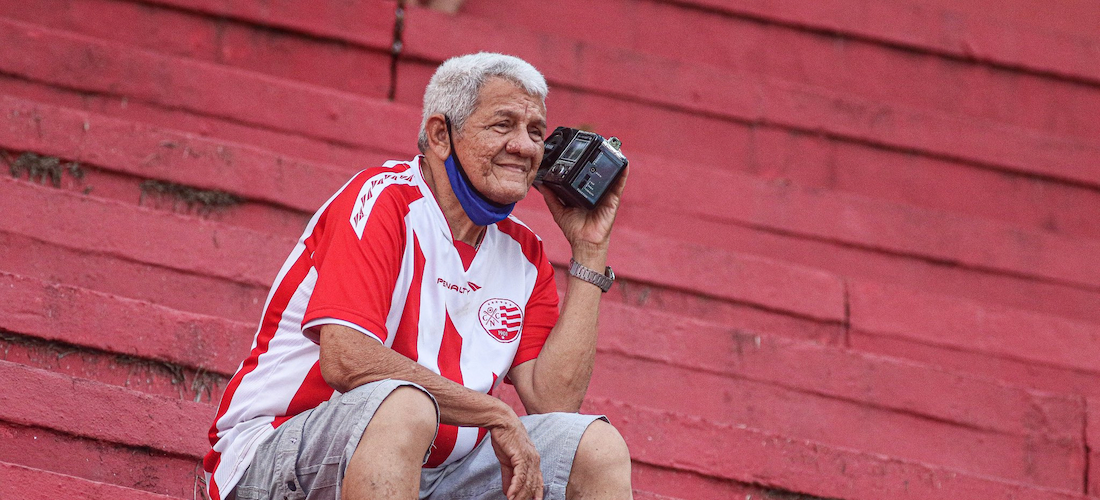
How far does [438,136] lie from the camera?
8.06 feet

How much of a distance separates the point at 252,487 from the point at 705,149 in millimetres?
3160

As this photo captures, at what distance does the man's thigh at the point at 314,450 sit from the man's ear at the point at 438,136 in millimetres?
675

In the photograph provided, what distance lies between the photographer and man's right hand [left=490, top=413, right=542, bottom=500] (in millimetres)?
2039

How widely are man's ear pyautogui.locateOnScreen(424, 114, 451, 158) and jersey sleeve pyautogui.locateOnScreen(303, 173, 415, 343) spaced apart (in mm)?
198

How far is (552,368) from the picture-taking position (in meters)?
2.43

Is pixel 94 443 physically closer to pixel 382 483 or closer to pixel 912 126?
pixel 382 483

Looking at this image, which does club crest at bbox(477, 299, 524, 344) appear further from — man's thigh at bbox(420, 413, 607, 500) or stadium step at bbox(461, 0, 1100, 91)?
stadium step at bbox(461, 0, 1100, 91)

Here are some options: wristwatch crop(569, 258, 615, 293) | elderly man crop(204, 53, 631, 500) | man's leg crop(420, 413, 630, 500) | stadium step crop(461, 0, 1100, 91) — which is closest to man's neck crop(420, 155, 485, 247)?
elderly man crop(204, 53, 631, 500)

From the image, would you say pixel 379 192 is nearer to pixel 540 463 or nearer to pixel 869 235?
pixel 540 463

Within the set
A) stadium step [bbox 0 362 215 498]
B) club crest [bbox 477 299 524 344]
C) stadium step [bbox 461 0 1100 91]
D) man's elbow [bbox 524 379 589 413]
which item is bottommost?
stadium step [bbox 0 362 215 498]

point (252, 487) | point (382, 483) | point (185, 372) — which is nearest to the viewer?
point (382, 483)

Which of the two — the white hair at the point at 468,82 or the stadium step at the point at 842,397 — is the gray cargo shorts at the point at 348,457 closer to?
the white hair at the point at 468,82

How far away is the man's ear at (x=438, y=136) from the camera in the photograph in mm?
2438

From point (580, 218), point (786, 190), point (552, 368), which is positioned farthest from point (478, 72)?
point (786, 190)
